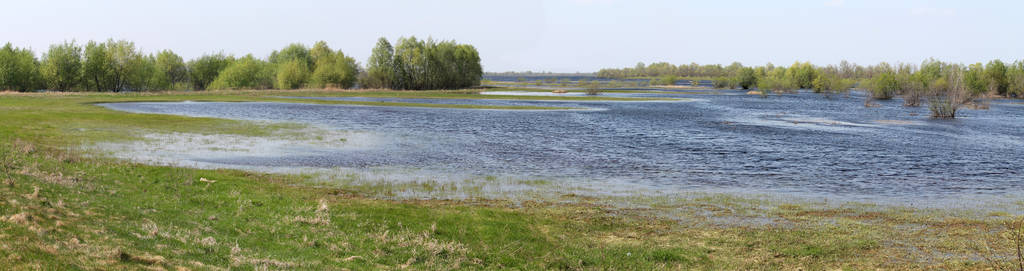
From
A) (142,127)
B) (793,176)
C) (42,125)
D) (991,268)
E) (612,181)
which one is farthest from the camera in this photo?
(142,127)

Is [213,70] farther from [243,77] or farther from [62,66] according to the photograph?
[62,66]

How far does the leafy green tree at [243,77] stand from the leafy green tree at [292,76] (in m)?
7.57

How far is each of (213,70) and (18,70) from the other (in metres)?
59.1

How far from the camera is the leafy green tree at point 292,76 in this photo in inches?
6590

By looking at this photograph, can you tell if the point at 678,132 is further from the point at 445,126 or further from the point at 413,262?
the point at 413,262

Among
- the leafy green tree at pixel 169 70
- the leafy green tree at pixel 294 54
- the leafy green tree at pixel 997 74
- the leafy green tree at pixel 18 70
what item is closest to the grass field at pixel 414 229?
the leafy green tree at pixel 18 70

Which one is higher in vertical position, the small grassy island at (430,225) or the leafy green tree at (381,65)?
the leafy green tree at (381,65)

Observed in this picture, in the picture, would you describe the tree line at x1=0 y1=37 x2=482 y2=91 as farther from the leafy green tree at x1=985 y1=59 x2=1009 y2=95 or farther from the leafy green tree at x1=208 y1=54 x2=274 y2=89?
the leafy green tree at x1=985 y1=59 x2=1009 y2=95

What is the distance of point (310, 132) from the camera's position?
56.8 meters

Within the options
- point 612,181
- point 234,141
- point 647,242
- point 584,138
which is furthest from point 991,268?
point 234,141

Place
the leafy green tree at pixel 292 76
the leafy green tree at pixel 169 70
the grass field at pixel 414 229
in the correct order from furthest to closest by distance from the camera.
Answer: the leafy green tree at pixel 292 76 → the leafy green tree at pixel 169 70 → the grass field at pixel 414 229

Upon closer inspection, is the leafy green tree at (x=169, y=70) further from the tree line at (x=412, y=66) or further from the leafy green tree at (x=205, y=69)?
the tree line at (x=412, y=66)

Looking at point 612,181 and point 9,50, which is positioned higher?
point 9,50

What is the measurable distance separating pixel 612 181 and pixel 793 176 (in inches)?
456
